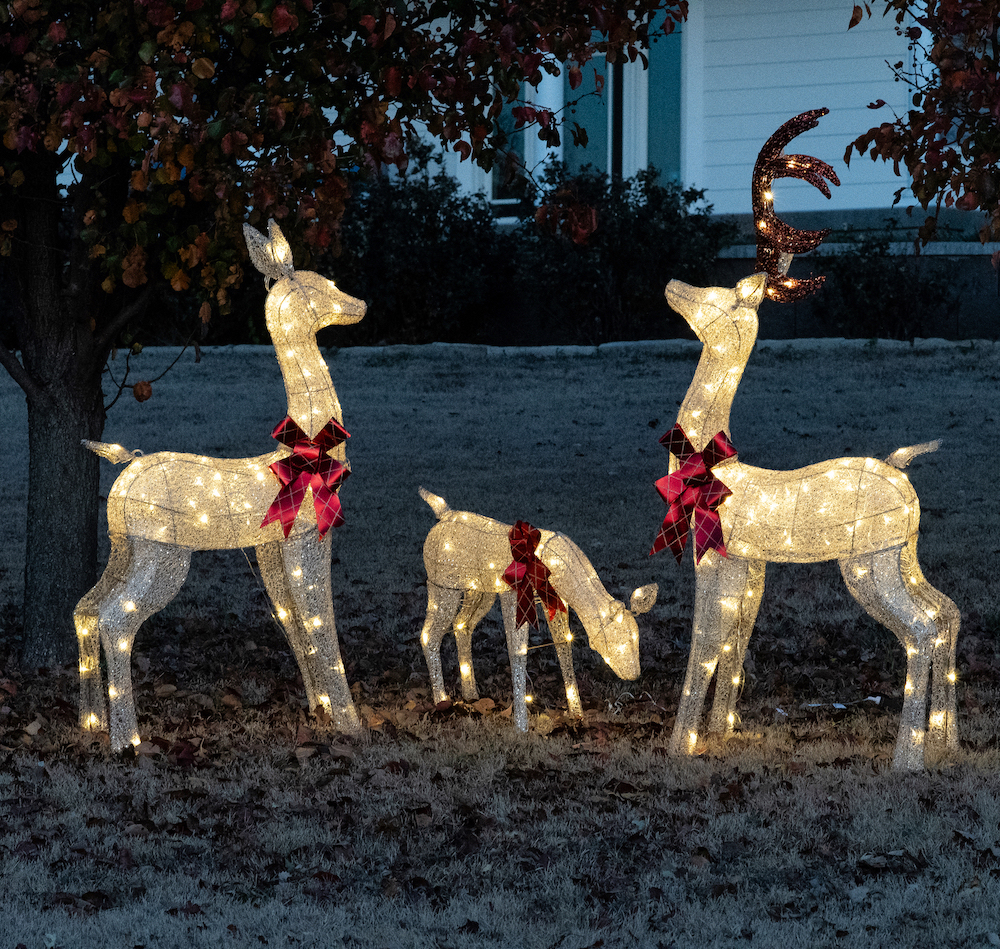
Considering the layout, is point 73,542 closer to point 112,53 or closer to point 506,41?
point 112,53

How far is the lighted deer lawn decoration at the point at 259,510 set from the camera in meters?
5.68

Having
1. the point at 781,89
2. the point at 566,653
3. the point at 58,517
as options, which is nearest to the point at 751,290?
the point at 566,653

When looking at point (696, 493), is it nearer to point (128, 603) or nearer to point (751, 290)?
point (751, 290)

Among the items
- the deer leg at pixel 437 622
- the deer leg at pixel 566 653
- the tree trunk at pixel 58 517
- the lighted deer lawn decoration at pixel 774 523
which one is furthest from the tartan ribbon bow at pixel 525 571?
the tree trunk at pixel 58 517

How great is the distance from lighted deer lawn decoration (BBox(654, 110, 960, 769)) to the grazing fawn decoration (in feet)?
1.16

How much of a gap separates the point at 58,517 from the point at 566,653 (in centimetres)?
296

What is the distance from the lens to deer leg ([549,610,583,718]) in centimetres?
605

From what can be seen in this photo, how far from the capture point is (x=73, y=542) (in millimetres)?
7266

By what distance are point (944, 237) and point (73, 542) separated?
492 inches

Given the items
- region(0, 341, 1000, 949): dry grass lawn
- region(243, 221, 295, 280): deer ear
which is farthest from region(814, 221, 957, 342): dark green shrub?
region(243, 221, 295, 280): deer ear

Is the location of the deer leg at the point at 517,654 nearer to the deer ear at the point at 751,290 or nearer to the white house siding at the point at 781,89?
the deer ear at the point at 751,290

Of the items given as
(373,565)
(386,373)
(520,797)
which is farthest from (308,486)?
(386,373)

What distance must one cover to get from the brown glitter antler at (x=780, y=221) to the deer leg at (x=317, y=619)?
7.40 ft

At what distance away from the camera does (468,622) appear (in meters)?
6.45
